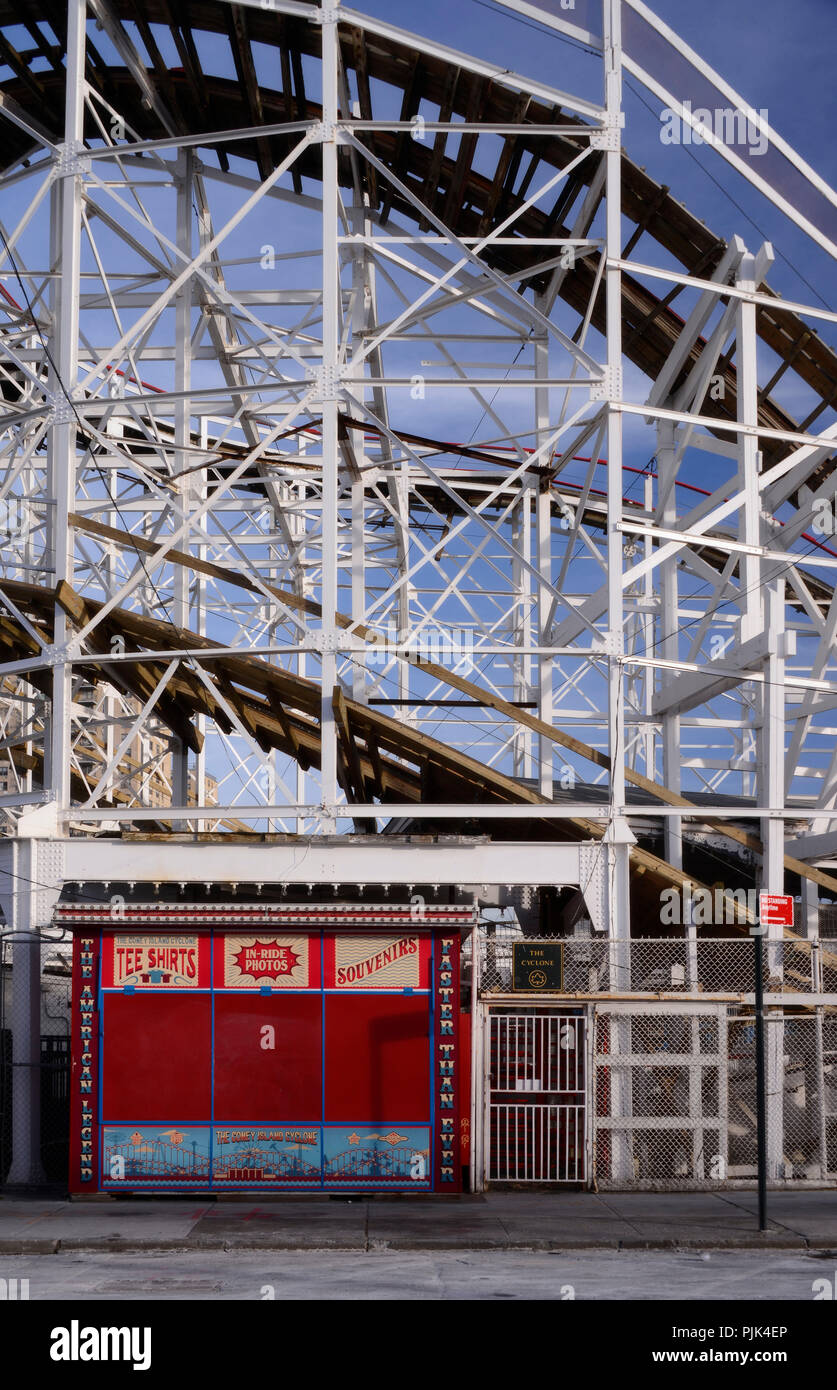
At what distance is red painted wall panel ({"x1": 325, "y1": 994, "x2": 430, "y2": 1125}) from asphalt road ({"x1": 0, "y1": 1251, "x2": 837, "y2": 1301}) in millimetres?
2867

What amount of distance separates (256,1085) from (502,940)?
3133 mm

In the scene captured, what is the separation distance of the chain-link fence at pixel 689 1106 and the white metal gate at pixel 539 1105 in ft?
0.77

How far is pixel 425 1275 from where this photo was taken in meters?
11.9

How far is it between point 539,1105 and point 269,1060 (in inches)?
122

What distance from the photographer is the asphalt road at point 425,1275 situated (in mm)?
11062

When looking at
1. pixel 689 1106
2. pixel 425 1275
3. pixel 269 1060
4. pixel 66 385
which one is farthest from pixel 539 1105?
pixel 66 385

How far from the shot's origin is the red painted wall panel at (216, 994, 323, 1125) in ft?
51.9

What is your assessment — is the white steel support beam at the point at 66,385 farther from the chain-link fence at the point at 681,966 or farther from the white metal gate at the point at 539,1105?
the white metal gate at the point at 539,1105

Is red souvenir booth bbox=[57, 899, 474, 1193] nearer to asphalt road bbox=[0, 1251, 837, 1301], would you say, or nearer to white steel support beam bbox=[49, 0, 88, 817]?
asphalt road bbox=[0, 1251, 837, 1301]

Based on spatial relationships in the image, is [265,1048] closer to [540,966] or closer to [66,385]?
[540,966]

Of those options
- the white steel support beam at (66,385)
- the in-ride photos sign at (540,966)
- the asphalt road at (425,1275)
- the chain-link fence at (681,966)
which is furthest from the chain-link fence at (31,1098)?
the in-ride photos sign at (540,966)

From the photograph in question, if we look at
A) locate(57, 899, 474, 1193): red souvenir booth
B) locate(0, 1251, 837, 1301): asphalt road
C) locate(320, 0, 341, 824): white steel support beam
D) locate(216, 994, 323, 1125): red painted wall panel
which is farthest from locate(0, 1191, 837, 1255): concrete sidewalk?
locate(320, 0, 341, 824): white steel support beam
